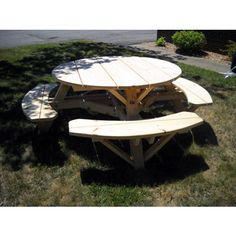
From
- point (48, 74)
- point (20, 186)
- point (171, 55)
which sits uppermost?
point (20, 186)

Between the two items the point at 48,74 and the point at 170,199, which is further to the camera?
the point at 48,74

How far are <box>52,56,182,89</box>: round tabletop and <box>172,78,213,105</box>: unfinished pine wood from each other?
418 mm

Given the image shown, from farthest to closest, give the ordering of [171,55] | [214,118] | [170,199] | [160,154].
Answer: [171,55], [214,118], [160,154], [170,199]

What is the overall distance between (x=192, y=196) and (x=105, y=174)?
0.98 meters

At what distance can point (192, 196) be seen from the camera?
3.17 m

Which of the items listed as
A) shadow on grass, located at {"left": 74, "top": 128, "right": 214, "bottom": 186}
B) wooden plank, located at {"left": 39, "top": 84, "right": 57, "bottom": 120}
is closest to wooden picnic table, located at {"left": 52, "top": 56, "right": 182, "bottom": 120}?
wooden plank, located at {"left": 39, "top": 84, "right": 57, "bottom": 120}

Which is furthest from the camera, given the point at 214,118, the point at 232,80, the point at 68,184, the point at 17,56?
the point at 17,56

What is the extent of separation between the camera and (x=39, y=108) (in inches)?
163

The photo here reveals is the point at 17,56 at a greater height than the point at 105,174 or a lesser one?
lesser

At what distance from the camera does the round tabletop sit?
357cm

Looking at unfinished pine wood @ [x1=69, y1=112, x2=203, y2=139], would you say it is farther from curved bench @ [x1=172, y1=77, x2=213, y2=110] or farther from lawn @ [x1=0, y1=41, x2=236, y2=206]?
curved bench @ [x1=172, y1=77, x2=213, y2=110]

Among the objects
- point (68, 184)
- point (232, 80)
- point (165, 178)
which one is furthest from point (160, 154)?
point (232, 80)

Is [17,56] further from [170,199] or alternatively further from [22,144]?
[170,199]

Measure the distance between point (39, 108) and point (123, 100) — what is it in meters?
1.13
